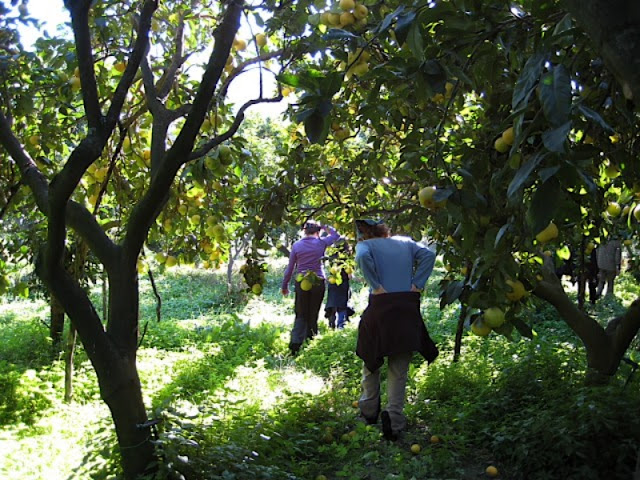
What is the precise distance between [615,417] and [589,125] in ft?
6.68

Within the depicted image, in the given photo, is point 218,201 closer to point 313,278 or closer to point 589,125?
point 313,278

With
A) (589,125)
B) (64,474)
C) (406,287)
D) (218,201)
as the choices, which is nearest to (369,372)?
(406,287)

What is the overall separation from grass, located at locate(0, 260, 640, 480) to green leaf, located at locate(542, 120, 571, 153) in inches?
94.1

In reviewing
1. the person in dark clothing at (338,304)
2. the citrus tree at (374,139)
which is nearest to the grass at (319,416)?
the citrus tree at (374,139)

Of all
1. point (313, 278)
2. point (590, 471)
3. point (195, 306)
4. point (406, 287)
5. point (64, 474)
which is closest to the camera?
point (590, 471)

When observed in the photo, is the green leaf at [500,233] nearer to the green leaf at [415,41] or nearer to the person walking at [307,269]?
the green leaf at [415,41]

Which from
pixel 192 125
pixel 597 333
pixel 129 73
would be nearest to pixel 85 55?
pixel 129 73

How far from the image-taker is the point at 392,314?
413cm

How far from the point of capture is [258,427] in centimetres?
373

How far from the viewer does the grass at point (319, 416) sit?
3.14 metres

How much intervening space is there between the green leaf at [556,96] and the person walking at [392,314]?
10.2 feet

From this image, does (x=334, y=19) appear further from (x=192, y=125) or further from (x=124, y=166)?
(x=124, y=166)

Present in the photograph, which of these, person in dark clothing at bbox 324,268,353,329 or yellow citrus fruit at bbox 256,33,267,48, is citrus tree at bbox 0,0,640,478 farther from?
person in dark clothing at bbox 324,268,353,329

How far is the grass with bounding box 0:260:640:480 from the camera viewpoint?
314 cm
